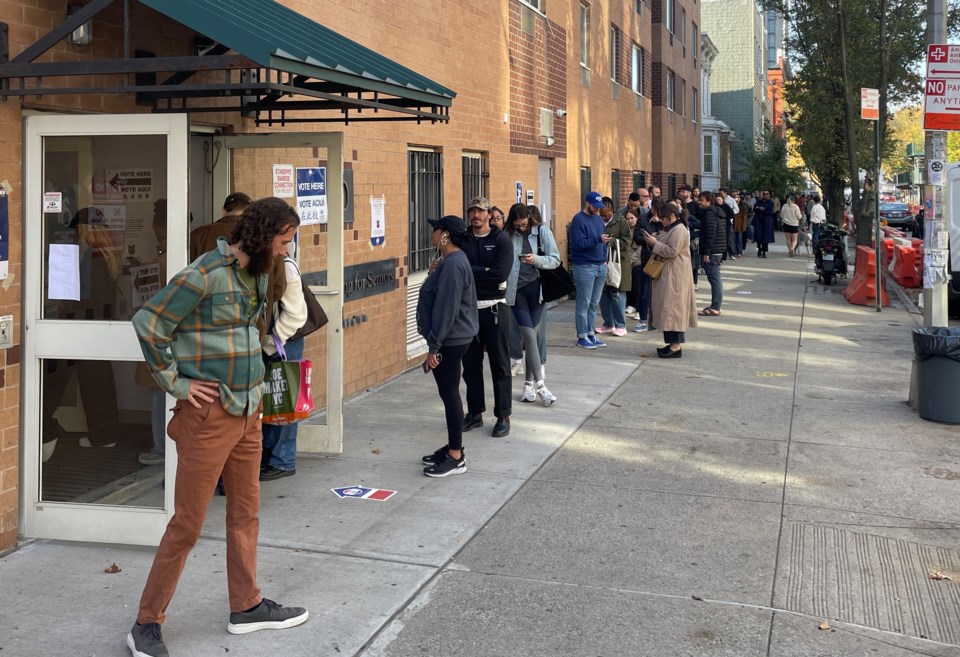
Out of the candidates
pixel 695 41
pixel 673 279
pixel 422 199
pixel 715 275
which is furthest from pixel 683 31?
pixel 422 199

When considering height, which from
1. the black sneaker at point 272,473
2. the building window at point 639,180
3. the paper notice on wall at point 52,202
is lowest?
the black sneaker at point 272,473

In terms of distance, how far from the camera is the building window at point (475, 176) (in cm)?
1354

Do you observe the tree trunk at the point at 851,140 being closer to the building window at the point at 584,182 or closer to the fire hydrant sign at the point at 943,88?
the building window at the point at 584,182

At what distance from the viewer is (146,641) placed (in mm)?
4273

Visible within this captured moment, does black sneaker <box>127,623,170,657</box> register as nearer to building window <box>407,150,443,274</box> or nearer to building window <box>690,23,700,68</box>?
building window <box>407,150,443,274</box>

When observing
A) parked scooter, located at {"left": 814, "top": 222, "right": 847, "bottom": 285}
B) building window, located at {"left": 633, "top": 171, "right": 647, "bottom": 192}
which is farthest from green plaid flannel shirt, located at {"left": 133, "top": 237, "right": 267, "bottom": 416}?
building window, located at {"left": 633, "top": 171, "right": 647, "bottom": 192}

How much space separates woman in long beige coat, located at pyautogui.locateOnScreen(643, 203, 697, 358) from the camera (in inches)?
458

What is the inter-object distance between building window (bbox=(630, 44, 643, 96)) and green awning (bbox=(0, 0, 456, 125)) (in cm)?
2147

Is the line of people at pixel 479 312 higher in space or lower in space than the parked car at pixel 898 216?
lower

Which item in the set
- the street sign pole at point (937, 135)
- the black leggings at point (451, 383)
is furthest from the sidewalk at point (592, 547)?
the street sign pole at point (937, 135)

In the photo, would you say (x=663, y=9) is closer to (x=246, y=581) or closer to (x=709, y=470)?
(x=709, y=470)

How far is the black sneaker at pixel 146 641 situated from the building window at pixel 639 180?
2465cm

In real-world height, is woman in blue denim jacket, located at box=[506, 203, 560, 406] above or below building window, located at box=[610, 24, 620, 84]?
below

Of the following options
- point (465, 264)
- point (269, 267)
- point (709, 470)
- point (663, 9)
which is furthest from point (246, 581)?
point (663, 9)
